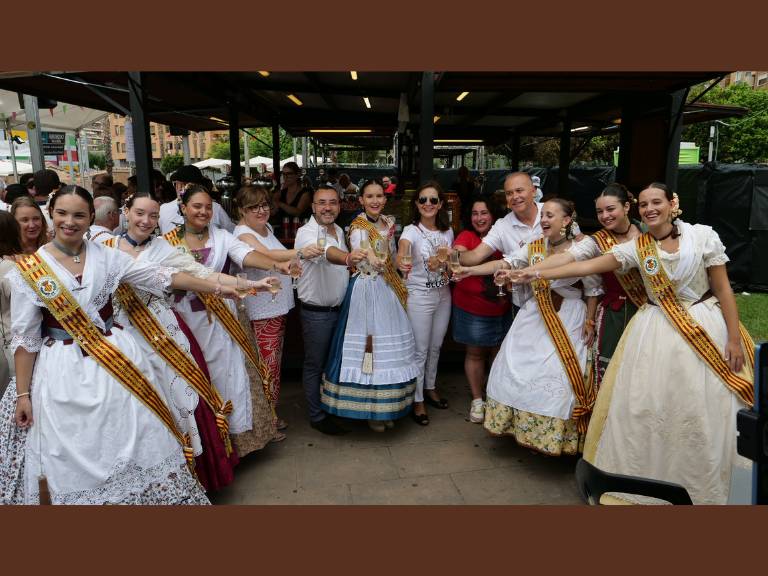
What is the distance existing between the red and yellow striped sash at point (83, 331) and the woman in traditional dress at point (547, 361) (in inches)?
82.0

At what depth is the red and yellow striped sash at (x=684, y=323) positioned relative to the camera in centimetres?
282

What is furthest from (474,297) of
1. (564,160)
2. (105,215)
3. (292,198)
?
(564,160)

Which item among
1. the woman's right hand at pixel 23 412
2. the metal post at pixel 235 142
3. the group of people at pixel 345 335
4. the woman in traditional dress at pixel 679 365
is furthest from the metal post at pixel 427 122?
the metal post at pixel 235 142

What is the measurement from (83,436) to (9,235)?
1449mm

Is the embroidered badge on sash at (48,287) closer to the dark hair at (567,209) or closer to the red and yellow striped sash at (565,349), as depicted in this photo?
the red and yellow striped sash at (565,349)

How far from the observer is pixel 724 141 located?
891 inches

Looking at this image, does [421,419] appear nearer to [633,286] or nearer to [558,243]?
[558,243]

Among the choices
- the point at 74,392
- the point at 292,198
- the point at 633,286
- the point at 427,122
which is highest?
the point at 427,122

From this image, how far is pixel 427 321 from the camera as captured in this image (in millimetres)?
4281

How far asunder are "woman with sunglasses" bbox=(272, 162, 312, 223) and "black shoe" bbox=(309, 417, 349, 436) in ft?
11.0

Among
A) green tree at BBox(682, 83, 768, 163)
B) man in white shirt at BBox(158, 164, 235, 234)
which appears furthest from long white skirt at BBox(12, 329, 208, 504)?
green tree at BBox(682, 83, 768, 163)

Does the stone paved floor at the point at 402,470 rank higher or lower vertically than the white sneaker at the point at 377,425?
lower

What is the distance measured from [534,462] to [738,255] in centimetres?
749

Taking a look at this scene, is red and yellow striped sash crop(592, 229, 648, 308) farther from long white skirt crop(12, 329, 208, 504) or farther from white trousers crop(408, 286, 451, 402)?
long white skirt crop(12, 329, 208, 504)
